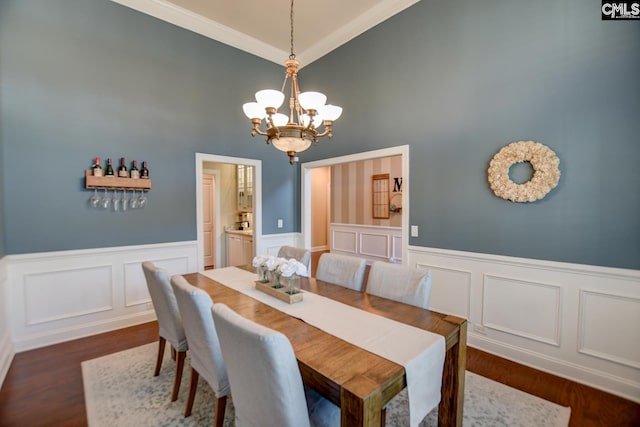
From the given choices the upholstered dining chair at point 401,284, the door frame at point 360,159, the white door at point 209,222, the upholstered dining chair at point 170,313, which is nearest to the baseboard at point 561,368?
the door frame at point 360,159

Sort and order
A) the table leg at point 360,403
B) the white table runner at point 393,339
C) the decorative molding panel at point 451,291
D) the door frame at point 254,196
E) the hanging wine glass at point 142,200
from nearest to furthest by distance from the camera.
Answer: the table leg at point 360,403
the white table runner at point 393,339
the decorative molding panel at point 451,291
the hanging wine glass at point 142,200
the door frame at point 254,196

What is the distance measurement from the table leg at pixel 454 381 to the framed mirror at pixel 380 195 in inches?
182

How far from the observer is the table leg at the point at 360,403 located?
3.28 feet

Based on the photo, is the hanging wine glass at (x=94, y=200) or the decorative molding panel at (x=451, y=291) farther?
the hanging wine glass at (x=94, y=200)

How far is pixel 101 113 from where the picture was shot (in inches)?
122

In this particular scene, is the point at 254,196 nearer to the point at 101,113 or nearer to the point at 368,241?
the point at 101,113

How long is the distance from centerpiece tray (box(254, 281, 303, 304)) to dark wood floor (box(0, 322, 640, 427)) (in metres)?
1.41

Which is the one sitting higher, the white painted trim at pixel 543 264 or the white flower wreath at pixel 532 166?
the white flower wreath at pixel 532 166

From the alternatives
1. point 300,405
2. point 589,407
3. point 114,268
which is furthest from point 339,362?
point 114,268

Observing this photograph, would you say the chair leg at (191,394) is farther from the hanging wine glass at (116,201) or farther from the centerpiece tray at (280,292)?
the hanging wine glass at (116,201)

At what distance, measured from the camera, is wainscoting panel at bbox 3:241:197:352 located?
8.97 feet

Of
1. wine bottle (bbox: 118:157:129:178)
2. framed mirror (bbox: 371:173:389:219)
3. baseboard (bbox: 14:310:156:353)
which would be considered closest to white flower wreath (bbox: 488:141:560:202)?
framed mirror (bbox: 371:173:389:219)

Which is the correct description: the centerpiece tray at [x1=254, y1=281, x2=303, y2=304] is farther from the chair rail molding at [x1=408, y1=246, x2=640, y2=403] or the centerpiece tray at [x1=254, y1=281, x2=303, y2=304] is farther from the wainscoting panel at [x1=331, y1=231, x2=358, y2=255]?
the wainscoting panel at [x1=331, y1=231, x2=358, y2=255]

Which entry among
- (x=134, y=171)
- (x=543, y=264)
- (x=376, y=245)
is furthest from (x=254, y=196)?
(x=543, y=264)
